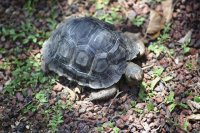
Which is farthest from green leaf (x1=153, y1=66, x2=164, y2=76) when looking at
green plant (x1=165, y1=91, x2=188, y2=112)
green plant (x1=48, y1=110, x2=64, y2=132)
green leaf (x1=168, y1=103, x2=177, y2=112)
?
green plant (x1=48, y1=110, x2=64, y2=132)

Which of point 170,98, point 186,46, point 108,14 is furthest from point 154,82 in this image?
point 108,14

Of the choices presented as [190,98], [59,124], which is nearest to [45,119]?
[59,124]

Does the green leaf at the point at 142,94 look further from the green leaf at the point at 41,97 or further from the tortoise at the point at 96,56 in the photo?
the green leaf at the point at 41,97

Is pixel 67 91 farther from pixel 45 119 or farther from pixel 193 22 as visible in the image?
pixel 193 22

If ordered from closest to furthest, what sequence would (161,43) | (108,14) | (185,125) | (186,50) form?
(185,125) < (186,50) < (161,43) < (108,14)

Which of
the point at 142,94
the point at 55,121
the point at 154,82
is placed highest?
the point at 154,82

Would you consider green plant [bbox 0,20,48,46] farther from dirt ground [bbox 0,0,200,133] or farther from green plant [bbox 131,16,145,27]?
green plant [bbox 131,16,145,27]

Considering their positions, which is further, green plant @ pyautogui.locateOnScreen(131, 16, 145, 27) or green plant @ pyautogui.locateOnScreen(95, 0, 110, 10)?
green plant @ pyautogui.locateOnScreen(95, 0, 110, 10)

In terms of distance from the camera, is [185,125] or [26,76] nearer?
[185,125]

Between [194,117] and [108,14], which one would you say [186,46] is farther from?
[108,14]
